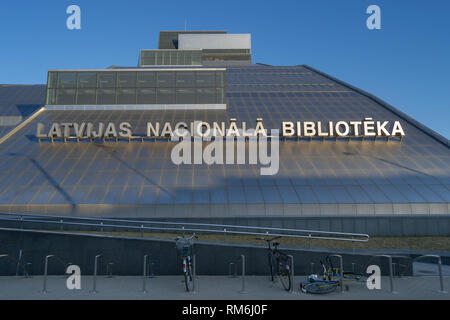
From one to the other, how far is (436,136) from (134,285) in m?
31.7

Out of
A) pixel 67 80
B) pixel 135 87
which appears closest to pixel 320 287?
pixel 135 87

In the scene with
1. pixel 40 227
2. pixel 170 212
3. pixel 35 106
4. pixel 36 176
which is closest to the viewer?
pixel 40 227

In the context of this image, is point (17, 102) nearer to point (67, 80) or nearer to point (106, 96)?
point (67, 80)

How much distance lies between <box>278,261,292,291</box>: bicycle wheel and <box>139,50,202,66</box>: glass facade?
56.1 meters

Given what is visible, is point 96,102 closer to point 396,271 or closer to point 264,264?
point 264,264

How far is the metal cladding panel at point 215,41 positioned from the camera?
271 feet

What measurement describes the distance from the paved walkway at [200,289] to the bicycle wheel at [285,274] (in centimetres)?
25

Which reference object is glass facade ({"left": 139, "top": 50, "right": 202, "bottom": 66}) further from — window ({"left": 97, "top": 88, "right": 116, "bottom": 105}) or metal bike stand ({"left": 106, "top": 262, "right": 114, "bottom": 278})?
metal bike stand ({"left": 106, "top": 262, "right": 114, "bottom": 278})

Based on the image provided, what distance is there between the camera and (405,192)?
976 inches

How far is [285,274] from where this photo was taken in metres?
12.2

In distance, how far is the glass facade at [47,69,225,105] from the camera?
128 ft

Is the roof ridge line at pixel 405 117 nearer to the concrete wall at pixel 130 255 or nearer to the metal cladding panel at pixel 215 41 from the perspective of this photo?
the concrete wall at pixel 130 255

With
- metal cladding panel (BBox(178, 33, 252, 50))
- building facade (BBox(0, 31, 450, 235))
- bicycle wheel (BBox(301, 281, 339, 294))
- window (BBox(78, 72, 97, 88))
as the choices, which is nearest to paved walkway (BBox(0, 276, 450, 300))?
bicycle wheel (BBox(301, 281, 339, 294))
